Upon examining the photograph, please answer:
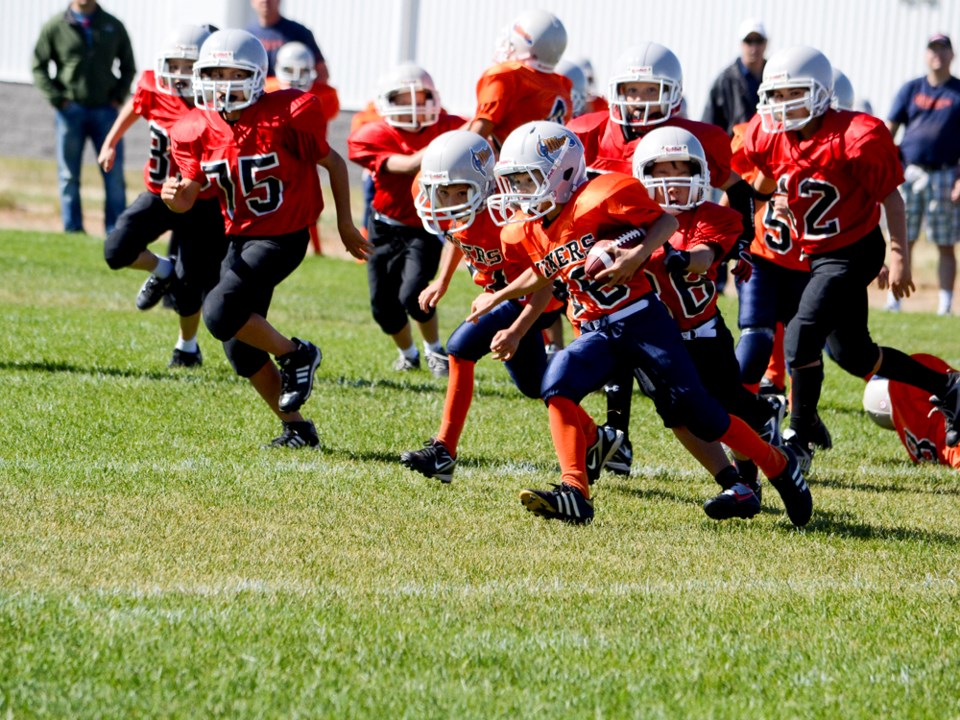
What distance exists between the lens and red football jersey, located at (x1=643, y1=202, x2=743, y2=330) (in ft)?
17.8

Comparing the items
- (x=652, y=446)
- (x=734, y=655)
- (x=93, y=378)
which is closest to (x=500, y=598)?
(x=734, y=655)

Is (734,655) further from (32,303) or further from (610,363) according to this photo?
(32,303)

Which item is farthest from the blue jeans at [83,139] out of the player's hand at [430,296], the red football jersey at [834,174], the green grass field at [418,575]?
the red football jersey at [834,174]

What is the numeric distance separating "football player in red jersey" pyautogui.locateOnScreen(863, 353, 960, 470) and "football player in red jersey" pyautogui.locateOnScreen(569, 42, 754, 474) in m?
1.10

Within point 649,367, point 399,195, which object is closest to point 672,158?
point 649,367

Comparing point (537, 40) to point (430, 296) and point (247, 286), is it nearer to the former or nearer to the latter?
point (430, 296)

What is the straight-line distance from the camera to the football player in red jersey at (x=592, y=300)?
4898mm

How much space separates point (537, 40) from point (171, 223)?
6.96 ft

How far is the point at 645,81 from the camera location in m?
5.94

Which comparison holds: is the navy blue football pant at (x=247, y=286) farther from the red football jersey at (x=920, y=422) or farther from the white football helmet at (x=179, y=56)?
the red football jersey at (x=920, y=422)

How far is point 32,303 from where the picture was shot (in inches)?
390

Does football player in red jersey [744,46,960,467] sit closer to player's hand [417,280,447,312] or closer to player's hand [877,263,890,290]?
player's hand [877,263,890,290]

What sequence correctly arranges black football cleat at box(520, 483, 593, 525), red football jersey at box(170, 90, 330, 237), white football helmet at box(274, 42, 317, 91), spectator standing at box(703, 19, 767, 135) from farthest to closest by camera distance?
spectator standing at box(703, 19, 767, 135), white football helmet at box(274, 42, 317, 91), red football jersey at box(170, 90, 330, 237), black football cleat at box(520, 483, 593, 525)

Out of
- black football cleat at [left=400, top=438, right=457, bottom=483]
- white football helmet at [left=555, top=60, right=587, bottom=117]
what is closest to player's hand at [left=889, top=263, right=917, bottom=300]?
black football cleat at [left=400, top=438, right=457, bottom=483]
